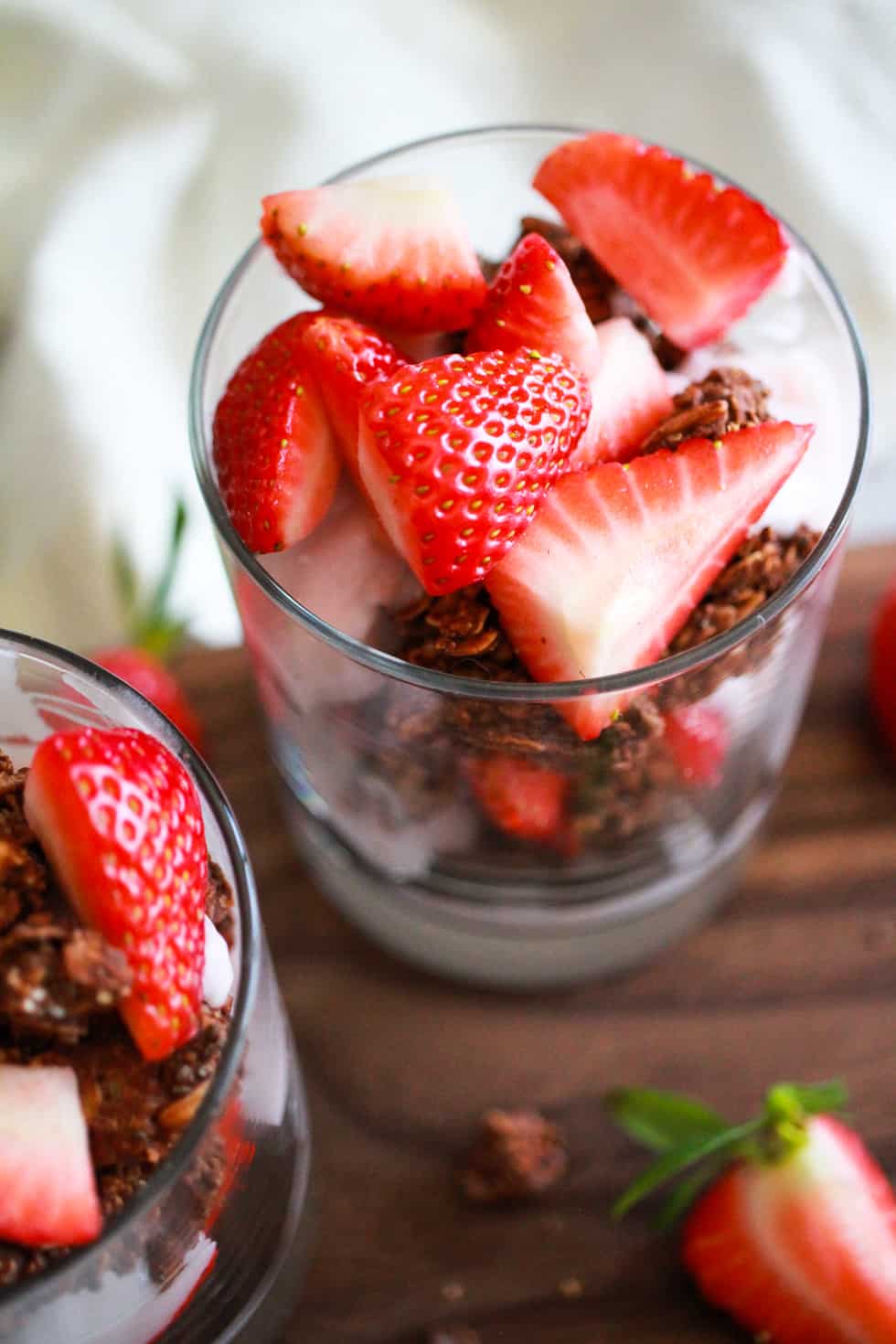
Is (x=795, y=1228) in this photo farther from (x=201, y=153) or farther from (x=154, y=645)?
(x=201, y=153)

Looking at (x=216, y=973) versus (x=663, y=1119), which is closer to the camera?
(x=216, y=973)

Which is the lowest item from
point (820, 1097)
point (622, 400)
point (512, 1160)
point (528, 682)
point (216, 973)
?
point (512, 1160)

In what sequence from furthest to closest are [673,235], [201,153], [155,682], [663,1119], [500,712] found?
1. [201,153]
2. [155,682]
3. [663,1119]
4. [673,235]
5. [500,712]

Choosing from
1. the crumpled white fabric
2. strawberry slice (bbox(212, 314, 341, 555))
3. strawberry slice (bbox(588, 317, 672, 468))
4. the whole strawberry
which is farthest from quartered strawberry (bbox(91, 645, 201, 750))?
strawberry slice (bbox(588, 317, 672, 468))

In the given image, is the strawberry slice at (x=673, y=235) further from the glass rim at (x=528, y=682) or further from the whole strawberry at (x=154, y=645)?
the whole strawberry at (x=154, y=645)

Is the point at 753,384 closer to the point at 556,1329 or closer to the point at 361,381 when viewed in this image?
the point at 361,381

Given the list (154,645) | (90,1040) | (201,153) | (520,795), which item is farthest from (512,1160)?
(201,153)

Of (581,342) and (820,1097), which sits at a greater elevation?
(581,342)
